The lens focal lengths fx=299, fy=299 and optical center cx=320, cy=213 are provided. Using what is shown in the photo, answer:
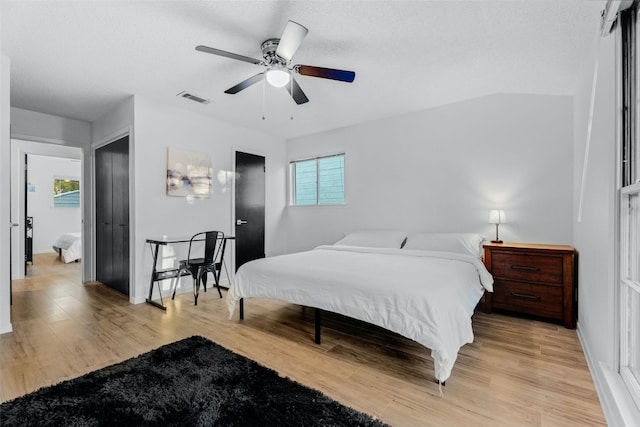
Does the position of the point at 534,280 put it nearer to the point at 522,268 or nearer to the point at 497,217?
the point at 522,268

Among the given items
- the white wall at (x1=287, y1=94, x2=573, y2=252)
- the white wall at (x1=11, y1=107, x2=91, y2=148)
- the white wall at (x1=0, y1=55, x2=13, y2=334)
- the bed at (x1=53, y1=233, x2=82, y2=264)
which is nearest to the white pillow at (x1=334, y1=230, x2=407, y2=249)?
the white wall at (x1=287, y1=94, x2=573, y2=252)

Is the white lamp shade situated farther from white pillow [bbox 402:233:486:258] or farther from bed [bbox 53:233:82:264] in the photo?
bed [bbox 53:233:82:264]

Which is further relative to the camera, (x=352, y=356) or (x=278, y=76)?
(x=278, y=76)

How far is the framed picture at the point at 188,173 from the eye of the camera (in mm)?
3910

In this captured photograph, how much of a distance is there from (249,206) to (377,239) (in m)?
2.25

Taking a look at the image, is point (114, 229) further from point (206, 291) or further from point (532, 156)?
point (532, 156)

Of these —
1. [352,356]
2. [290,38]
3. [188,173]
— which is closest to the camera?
[290,38]

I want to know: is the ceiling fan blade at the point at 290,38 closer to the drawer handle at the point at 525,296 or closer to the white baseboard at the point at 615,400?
the white baseboard at the point at 615,400

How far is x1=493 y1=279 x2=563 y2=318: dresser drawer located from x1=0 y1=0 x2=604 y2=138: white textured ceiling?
6.58 ft

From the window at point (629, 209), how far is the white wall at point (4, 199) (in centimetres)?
445

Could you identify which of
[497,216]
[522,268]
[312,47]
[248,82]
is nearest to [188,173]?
[248,82]

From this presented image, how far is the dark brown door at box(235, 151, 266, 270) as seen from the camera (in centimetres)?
480

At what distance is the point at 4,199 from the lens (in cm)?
271

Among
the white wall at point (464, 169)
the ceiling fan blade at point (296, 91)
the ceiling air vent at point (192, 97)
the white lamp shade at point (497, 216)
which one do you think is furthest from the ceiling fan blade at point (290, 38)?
the white lamp shade at point (497, 216)
